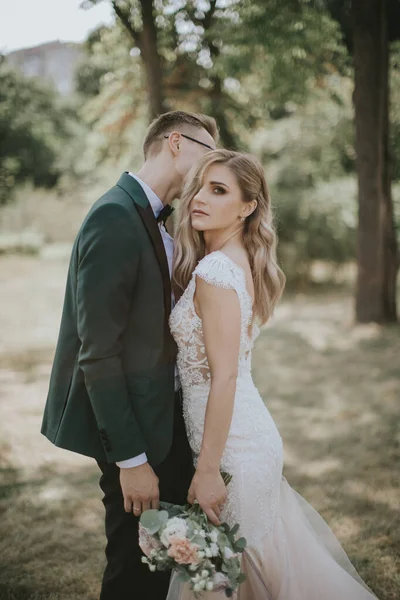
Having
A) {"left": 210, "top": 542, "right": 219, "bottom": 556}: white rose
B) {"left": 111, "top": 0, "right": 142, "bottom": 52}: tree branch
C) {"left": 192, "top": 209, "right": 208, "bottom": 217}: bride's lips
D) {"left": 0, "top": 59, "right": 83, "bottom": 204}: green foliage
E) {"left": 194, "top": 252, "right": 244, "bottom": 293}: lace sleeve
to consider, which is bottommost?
{"left": 210, "top": 542, "right": 219, "bottom": 556}: white rose

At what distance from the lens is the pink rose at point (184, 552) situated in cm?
181

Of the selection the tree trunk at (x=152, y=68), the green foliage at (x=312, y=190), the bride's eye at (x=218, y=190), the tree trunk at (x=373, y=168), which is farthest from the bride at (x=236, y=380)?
the green foliage at (x=312, y=190)

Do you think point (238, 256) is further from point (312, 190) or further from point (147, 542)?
point (312, 190)

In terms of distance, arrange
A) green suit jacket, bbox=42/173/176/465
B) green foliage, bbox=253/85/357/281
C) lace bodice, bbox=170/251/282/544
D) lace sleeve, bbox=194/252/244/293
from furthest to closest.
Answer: green foliage, bbox=253/85/357/281
lace bodice, bbox=170/251/282/544
lace sleeve, bbox=194/252/244/293
green suit jacket, bbox=42/173/176/465

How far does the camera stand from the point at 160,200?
234 centimetres

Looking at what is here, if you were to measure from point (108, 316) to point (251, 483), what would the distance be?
896 millimetres

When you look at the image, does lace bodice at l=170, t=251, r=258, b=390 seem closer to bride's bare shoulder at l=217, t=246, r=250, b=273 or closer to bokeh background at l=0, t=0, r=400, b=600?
bride's bare shoulder at l=217, t=246, r=250, b=273

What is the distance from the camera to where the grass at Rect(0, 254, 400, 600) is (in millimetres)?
3195

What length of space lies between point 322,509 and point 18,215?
1238 centimetres

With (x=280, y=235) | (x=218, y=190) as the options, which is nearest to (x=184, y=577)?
(x=218, y=190)

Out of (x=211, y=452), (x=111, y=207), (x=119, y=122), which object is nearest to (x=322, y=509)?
(x=211, y=452)

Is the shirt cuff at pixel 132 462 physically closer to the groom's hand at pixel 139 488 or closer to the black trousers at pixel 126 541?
the groom's hand at pixel 139 488

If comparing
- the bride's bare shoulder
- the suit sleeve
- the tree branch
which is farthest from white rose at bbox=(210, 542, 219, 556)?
the tree branch

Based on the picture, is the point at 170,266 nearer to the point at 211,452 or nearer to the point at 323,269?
the point at 211,452
